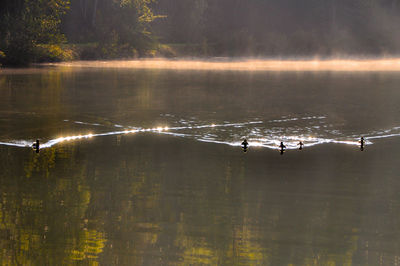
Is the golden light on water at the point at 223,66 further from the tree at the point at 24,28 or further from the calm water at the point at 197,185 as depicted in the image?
the calm water at the point at 197,185

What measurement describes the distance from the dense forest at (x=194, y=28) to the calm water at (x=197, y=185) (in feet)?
90.4

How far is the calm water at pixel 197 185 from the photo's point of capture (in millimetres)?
6816

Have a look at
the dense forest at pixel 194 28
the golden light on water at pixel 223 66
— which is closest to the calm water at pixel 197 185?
the golden light on water at pixel 223 66

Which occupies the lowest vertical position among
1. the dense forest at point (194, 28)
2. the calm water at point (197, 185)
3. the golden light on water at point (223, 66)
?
the calm water at point (197, 185)

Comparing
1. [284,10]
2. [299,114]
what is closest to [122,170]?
[299,114]

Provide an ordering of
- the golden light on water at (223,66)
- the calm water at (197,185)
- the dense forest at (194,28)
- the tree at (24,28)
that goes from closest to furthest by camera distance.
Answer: the calm water at (197,185)
the tree at (24,28)
the golden light on water at (223,66)
the dense forest at (194,28)

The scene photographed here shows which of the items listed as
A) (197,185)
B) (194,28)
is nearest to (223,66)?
(194,28)

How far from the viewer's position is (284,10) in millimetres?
85188

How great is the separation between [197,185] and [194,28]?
63401 millimetres

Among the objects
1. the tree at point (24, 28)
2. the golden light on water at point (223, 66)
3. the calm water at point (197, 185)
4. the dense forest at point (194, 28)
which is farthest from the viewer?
the dense forest at point (194, 28)

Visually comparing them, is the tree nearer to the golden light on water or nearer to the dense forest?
the dense forest

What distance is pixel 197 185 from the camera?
9.62m

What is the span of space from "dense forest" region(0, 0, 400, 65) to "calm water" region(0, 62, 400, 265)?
27.5m

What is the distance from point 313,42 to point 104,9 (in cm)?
2411
